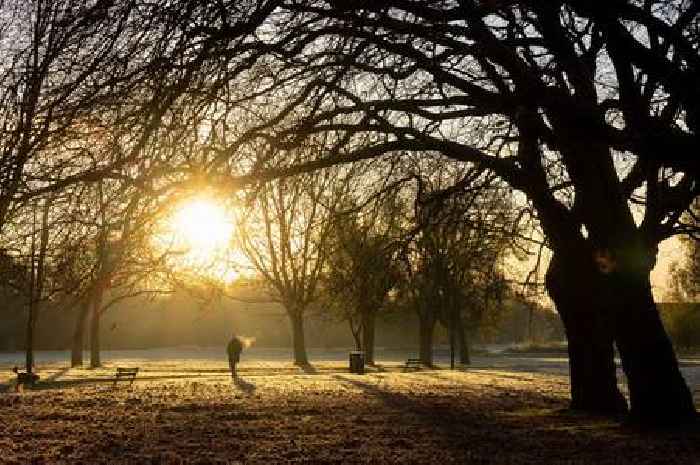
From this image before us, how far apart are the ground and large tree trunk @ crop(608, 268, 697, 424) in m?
0.45

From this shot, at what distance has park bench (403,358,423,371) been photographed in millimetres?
38625

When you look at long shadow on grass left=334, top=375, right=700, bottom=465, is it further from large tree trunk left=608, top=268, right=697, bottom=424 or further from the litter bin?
the litter bin

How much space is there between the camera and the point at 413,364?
4159cm

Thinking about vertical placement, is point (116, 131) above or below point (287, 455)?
above

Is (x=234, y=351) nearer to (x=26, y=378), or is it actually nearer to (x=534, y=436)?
(x=26, y=378)

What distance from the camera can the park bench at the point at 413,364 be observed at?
38625 mm

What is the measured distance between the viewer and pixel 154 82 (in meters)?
6.90

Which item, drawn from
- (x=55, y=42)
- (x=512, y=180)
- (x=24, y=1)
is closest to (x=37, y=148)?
(x=55, y=42)

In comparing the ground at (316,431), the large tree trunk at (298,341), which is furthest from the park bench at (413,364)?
the ground at (316,431)

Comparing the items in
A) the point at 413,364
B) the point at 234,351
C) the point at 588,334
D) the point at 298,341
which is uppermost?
the point at 588,334

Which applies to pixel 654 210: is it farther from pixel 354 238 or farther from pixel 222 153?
pixel 222 153

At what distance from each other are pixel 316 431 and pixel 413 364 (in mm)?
31623

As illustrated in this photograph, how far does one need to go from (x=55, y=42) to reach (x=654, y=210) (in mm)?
9410

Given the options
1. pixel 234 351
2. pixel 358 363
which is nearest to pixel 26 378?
pixel 234 351
